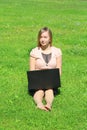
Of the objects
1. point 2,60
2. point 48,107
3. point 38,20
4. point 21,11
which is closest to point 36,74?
point 48,107

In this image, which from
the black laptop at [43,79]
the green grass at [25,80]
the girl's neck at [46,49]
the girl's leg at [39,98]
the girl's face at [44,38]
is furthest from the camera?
the girl's neck at [46,49]

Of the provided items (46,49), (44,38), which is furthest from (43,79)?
(44,38)

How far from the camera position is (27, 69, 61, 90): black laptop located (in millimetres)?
10398

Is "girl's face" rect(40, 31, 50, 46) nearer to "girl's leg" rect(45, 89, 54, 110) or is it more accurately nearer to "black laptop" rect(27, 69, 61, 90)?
"black laptop" rect(27, 69, 61, 90)

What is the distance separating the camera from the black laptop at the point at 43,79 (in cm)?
1040

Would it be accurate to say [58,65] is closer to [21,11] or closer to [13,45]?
[13,45]

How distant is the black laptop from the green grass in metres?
0.28

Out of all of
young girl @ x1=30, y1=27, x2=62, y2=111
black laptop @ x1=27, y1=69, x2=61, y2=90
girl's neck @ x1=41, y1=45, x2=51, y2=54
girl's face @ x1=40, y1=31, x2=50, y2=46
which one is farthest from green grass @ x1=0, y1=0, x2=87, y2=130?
girl's face @ x1=40, y1=31, x2=50, y2=46

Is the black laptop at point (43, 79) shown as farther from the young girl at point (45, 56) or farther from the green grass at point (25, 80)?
the green grass at point (25, 80)

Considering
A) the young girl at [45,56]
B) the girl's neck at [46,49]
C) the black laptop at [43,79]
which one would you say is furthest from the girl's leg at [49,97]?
the girl's neck at [46,49]

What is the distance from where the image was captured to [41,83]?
10.4 metres

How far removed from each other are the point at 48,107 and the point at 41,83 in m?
0.94

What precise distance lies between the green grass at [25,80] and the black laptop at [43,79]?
0.92 feet

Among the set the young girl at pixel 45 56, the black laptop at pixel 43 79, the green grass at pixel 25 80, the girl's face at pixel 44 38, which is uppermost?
the girl's face at pixel 44 38
